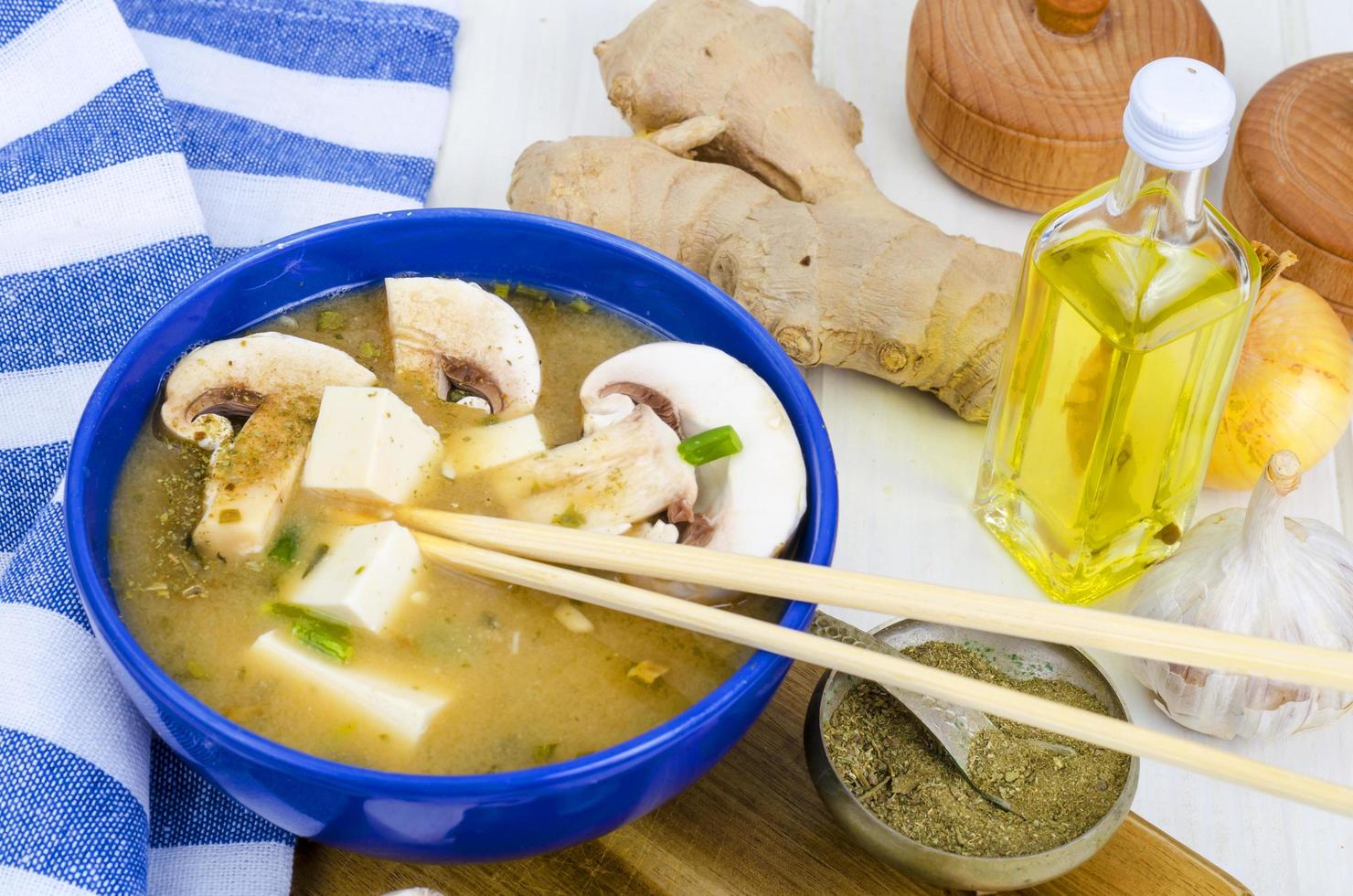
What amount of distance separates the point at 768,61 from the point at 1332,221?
907 millimetres

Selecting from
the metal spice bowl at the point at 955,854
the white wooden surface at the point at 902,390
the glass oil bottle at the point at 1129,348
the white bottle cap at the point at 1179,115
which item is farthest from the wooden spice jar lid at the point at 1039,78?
the metal spice bowl at the point at 955,854

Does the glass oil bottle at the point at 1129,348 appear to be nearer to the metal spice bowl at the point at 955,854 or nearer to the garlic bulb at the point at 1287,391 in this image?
the garlic bulb at the point at 1287,391

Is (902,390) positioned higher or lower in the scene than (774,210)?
lower

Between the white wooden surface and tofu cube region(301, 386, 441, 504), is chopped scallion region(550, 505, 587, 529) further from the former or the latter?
the white wooden surface

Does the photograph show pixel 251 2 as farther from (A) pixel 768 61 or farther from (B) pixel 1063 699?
(B) pixel 1063 699

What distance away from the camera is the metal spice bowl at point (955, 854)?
58.9 inches

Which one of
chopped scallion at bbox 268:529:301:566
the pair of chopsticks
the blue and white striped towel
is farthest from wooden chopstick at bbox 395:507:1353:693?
the blue and white striped towel

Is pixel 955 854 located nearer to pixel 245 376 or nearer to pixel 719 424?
pixel 719 424

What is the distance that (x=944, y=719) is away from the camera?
163 cm

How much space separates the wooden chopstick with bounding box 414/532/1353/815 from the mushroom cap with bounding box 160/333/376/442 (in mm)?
272

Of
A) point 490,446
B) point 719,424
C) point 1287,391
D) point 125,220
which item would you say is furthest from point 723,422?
point 125,220

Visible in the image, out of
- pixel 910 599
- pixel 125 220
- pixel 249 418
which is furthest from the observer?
pixel 125 220

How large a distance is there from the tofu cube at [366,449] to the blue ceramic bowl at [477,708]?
220 mm

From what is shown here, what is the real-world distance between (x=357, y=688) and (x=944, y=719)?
658mm
